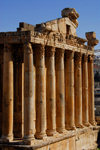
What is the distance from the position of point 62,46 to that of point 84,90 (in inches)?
237

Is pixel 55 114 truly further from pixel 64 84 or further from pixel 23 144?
pixel 23 144

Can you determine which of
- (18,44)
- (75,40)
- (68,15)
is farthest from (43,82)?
(68,15)

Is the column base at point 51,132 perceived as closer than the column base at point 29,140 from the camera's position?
No

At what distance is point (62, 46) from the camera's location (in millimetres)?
23484

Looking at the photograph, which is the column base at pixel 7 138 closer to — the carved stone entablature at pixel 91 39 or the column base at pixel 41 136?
the column base at pixel 41 136

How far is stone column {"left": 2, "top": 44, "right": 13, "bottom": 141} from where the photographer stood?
19.6 m

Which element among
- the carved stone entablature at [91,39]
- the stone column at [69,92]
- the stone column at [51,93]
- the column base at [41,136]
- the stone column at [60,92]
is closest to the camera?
the column base at [41,136]

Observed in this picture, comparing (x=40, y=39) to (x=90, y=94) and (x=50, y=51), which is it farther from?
(x=90, y=94)

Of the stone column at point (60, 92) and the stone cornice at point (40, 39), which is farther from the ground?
the stone cornice at point (40, 39)

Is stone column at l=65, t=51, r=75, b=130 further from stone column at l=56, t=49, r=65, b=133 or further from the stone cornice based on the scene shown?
stone column at l=56, t=49, r=65, b=133

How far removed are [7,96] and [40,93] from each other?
2308 mm

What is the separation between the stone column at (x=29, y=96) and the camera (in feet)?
62.6

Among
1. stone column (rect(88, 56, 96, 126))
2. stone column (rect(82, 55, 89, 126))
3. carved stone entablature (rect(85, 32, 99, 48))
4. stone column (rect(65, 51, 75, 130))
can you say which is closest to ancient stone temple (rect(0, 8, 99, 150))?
stone column (rect(65, 51, 75, 130))

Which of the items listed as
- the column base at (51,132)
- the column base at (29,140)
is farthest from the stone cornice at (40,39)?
the column base at (51,132)
